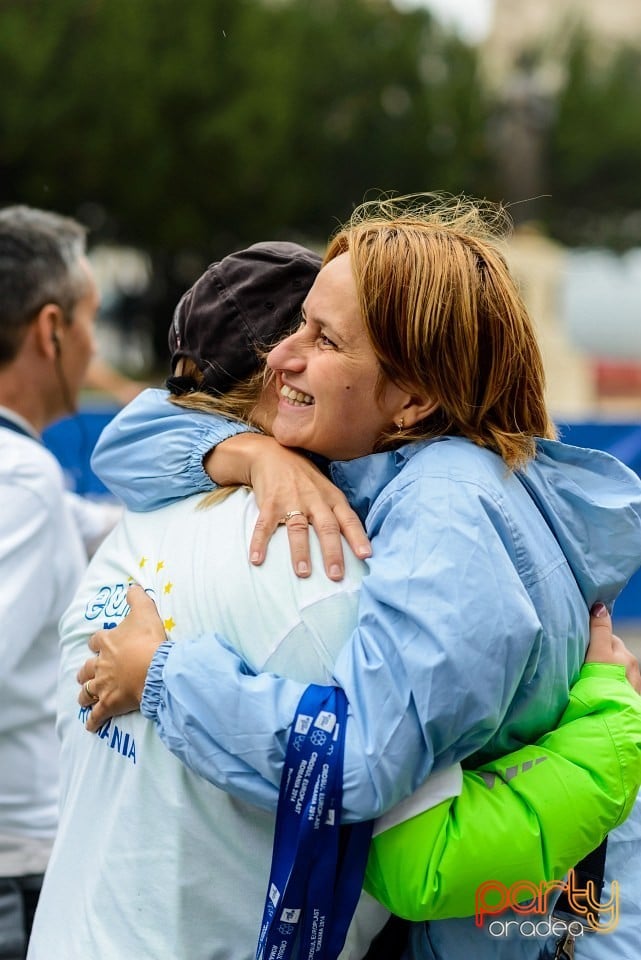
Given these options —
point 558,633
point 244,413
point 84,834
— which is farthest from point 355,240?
point 84,834

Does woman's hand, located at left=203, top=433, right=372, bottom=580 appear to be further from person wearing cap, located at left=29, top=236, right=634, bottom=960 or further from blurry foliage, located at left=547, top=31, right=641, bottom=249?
blurry foliage, located at left=547, top=31, right=641, bottom=249

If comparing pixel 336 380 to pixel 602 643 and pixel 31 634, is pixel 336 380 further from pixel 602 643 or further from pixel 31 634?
pixel 31 634

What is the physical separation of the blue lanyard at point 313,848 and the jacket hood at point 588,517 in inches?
18.3

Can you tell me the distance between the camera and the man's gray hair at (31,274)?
3166 millimetres

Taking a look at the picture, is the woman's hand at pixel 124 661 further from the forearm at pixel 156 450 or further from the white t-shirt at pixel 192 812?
the forearm at pixel 156 450

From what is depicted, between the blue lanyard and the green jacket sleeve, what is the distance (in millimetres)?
53

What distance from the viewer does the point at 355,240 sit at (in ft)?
5.76

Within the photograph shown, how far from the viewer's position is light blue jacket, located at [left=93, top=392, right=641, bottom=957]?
1484mm

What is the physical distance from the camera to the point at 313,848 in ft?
4.97

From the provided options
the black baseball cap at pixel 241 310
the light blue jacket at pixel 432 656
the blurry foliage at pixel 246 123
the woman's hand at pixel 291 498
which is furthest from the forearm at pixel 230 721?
the blurry foliage at pixel 246 123

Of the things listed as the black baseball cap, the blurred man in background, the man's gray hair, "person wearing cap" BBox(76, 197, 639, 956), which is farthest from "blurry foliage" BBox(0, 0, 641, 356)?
"person wearing cap" BBox(76, 197, 639, 956)

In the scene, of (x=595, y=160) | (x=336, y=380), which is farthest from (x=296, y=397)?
(x=595, y=160)

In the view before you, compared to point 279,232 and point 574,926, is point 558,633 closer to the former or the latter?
point 574,926

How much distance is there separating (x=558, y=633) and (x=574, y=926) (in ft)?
1.46
